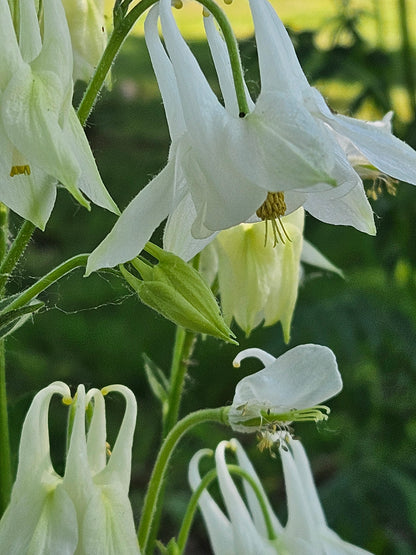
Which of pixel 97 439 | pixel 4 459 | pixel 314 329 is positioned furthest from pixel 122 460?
pixel 314 329

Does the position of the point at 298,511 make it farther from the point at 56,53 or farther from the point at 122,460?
the point at 56,53

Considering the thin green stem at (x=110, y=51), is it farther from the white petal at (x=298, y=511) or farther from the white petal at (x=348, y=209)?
the white petal at (x=298, y=511)

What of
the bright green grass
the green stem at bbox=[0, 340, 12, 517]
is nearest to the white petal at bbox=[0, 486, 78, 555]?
the green stem at bbox=[0, 340, 12, 517]

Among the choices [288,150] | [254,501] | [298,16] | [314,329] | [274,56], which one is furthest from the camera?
[298,16]

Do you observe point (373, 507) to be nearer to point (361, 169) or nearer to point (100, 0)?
point (361, 169)

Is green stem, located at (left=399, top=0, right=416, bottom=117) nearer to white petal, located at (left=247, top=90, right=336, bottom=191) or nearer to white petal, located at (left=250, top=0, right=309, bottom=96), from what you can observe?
white petal, located at (left=250, top=0, right=309, bottom=96)
